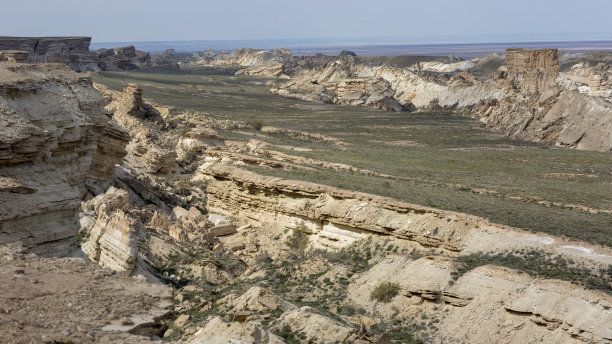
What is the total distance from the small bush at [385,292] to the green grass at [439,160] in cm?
534

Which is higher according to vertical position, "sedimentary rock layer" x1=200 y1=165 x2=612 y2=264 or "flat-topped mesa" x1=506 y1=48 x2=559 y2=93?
"flat-topped mesa" x1=506 y1=48 x2=559 y2=93

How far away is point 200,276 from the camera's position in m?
21.2

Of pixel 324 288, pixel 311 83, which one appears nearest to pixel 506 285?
pixel 324 288

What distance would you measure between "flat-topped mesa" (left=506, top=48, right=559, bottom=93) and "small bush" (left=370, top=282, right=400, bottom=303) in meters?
58.7

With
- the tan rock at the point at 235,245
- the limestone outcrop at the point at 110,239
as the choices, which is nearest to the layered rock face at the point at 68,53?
the tan rock at the point at 235,245

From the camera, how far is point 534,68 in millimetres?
75312

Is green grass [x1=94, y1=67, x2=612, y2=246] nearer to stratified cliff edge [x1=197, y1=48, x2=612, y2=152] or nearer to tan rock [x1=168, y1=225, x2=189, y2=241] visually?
stratified cliff edge [x1=197, y1=48, x2=612, y2=152]

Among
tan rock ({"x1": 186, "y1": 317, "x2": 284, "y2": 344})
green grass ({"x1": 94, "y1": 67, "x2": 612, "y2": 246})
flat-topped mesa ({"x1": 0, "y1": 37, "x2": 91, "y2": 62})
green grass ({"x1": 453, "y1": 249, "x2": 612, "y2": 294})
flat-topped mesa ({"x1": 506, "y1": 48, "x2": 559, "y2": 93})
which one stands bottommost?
green grass ({"x1": 94, "y1": 67, "x2": 612, "y2": 246})

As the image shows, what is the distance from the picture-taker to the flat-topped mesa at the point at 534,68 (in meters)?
72.9

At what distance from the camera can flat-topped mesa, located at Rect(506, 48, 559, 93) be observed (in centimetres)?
7294

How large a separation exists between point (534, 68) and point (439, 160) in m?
36.2

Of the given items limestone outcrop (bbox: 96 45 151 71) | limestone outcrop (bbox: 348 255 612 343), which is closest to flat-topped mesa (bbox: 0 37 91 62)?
limestone outcrop (bbox: 96 45 151 71)

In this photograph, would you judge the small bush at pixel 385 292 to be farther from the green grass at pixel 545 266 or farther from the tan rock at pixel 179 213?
the tan rock at pixel 179 213

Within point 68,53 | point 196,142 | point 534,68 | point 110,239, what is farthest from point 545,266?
point 68,53
